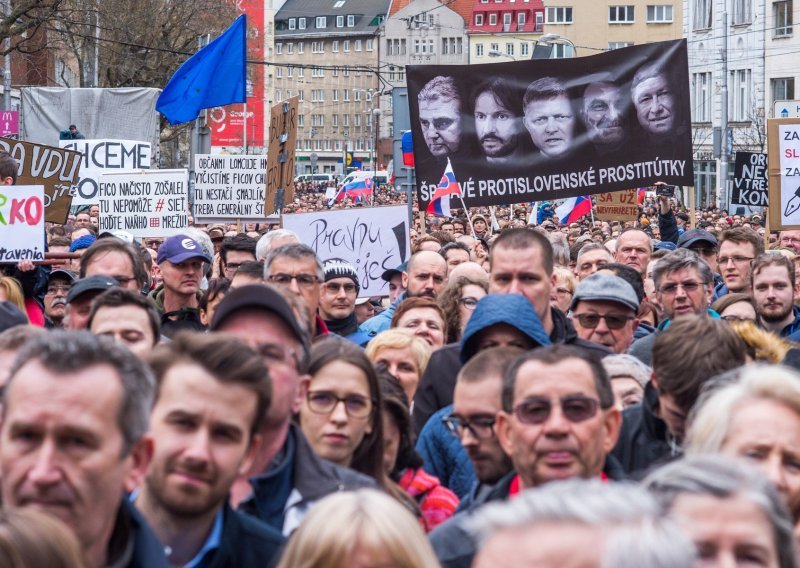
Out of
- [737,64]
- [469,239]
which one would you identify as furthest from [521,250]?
[737,64]

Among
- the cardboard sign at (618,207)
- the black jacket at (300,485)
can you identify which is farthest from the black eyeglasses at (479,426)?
the cardboard sign at (618,207)

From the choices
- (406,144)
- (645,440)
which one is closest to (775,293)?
(645,440)

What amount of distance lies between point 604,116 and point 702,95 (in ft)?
173

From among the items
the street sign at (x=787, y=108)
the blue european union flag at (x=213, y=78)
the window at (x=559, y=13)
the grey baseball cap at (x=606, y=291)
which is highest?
the window at (x=559, y=13)

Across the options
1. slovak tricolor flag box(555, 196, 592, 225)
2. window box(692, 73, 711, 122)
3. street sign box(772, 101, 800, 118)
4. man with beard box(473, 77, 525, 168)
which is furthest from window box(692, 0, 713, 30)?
man with beard box(473, 77, 525, 168)

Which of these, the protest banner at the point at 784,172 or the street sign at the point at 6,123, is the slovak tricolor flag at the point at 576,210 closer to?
the protest banner at the point at 784,172

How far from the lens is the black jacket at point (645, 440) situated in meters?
5.25

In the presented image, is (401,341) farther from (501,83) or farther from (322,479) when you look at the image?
(501,83)

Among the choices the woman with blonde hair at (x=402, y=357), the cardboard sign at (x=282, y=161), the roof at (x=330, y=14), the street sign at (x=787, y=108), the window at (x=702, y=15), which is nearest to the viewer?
the woman with blonde hair at (x=402, y=357)

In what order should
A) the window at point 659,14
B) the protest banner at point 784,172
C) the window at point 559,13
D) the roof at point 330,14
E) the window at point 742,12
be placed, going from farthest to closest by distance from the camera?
1. the roof at point 330,14
2. the window at point 659,14
3. the window at point 559,13
4. the window at point 742,12
5. the protest banner at point 784,172

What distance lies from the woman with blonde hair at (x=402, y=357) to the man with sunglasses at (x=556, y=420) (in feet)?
6.62

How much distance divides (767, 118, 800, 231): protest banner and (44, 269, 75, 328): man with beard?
20.8 feet

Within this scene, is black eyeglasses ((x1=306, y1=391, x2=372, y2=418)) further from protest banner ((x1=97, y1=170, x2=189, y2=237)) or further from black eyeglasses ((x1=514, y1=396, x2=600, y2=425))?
protest banner ((x1=97, y1=170, x2=189, y2=237))

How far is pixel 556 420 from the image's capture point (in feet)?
14.5
